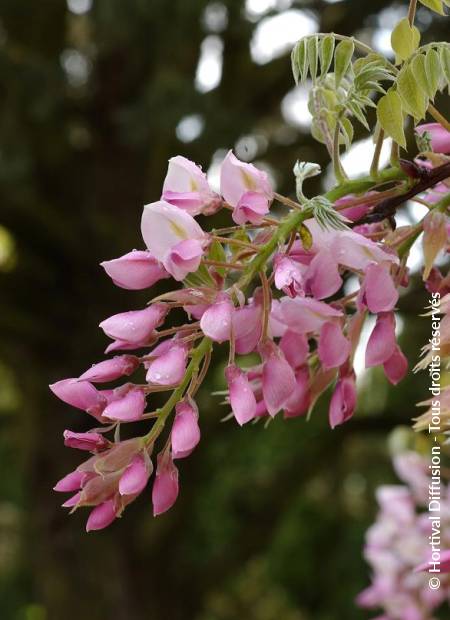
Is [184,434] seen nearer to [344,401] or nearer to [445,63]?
[344,401]

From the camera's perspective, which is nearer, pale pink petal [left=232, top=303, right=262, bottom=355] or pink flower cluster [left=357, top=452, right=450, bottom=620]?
pale pink petal [left=232, top=303, right=262, bottom=355]

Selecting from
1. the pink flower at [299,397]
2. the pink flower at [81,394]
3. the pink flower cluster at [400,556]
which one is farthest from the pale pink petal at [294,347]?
the pink flower cluster at [400,556]

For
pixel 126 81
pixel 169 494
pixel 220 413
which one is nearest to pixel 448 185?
pixel 169 494

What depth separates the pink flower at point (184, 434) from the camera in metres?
0.45

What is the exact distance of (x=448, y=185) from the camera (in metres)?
0.53

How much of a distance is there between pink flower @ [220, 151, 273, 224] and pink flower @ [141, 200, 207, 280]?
0.02 meters

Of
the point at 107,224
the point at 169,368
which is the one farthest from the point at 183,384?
the point at 107,224

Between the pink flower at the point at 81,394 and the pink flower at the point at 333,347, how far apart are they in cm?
12

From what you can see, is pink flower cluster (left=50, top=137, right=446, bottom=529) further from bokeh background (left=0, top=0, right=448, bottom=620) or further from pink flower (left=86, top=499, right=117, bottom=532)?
bokeh background (left=0, top=0, right=448, bottom=620)

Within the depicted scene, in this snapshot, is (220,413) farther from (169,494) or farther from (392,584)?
(169,494)

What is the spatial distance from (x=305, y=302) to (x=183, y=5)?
194 cm

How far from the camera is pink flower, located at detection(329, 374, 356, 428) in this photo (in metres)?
0.53

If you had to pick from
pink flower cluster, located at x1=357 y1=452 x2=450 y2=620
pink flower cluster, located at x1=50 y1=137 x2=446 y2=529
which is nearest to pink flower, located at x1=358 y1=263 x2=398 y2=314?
pink flower cluster, located at x1=50 y1=137 x2=446 y2=529

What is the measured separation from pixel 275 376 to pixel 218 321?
0.18ft
